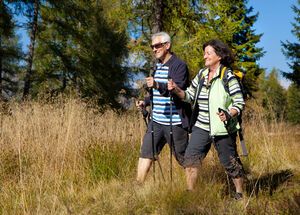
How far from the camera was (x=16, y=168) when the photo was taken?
518 centimetres

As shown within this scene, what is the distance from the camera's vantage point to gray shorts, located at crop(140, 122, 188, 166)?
4.38 meters

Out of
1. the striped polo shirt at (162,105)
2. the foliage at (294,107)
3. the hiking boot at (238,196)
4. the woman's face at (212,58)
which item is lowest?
the hiking boot at (238,196)

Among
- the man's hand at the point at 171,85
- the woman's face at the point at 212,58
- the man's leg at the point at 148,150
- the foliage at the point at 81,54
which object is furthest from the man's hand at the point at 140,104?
the foliage at the point at 81,54

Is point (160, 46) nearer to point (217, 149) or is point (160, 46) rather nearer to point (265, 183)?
point (217, 149)

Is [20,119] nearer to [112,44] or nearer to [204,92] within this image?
[204,92]

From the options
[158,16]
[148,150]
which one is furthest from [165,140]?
[158,16]

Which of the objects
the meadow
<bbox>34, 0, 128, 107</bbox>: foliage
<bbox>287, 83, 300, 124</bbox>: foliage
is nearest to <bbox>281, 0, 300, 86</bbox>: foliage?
<bbox>287, 83, 300, 124</bbox>: foliage

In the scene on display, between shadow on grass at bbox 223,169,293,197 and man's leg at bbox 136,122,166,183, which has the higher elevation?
man's leg at bbox 136,122,166,183

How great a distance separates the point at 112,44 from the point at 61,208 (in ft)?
79.1

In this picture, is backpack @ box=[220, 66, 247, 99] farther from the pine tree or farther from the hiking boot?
A: the pine tree

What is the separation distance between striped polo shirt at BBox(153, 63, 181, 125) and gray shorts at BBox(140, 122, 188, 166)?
0.21ft

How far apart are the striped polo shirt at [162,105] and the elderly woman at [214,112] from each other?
0.24m

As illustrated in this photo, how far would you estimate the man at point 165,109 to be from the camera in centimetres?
436

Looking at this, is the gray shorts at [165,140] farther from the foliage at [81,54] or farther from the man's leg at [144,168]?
the foliage at [81,54]
